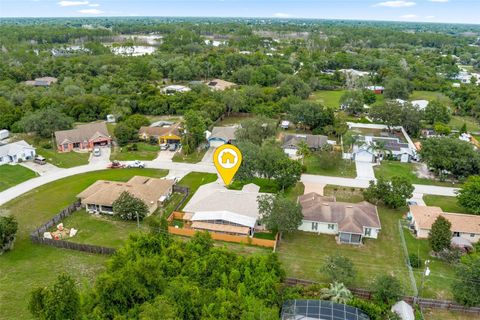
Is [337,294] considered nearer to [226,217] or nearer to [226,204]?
[226,217]

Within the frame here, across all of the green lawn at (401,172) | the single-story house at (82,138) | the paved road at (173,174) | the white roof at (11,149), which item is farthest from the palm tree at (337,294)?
the white roof at (11,149)

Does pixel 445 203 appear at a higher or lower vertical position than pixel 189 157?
higher

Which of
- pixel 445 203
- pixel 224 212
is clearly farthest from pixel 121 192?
pixel 445 203

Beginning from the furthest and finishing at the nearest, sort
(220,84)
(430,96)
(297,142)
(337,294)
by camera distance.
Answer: (220,84) < (430,96) < (297,142) < (337,294)

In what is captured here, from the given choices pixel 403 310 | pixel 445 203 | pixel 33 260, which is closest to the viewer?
pixel 403 310

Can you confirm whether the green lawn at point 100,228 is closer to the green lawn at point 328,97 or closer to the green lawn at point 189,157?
the green lawn at point 189,157

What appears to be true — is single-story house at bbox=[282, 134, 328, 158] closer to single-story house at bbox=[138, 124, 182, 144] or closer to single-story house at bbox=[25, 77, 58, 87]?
single-story house at bbox=[138, 124, 182, 144]

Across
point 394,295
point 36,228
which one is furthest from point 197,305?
point 36,228
